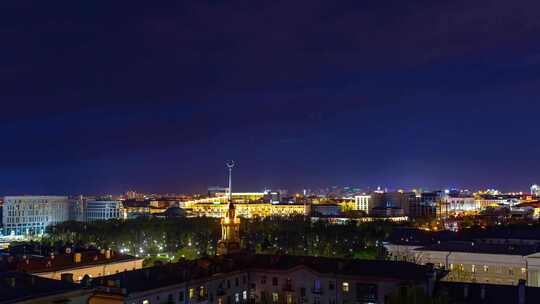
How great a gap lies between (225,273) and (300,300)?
544cm

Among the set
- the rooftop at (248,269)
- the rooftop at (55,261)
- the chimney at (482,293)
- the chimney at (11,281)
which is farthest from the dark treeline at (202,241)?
the chimney at (11,281)

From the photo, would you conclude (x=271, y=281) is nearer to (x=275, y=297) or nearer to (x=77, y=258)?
(x=275, y=297)

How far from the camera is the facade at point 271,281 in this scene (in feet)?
121

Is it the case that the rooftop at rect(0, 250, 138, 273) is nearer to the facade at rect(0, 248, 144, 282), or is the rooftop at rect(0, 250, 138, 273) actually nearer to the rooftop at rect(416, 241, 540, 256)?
the facade at rect(0, 248, 144, 282)

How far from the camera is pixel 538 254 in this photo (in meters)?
52.8

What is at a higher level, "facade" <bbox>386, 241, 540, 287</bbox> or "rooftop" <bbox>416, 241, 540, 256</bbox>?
"rooftop" <bbox>416, 241, 540, 256</bbox>

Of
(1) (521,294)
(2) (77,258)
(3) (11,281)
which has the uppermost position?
(3) (11,281)

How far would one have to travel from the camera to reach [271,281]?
42938 mm

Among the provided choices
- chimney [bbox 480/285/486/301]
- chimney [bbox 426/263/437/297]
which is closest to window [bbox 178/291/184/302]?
chimney [bbox 426/263/437/297]

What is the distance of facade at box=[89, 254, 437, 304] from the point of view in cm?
3684

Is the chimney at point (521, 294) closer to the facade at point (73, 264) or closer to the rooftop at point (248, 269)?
the rooftop at point (248, 269)

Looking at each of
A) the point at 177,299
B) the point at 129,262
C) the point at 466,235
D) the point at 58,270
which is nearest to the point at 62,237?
the point at 129,262

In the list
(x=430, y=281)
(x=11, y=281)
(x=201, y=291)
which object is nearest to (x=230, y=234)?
(x=201, y=291)

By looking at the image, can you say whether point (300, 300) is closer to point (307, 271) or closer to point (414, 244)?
point (307, 271)
